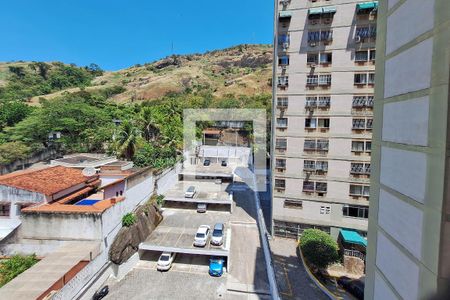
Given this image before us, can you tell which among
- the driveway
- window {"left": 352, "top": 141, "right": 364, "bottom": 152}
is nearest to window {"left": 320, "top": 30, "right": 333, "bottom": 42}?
window {"left": 352, "top": 141, "right": 364, "bottom": 152}

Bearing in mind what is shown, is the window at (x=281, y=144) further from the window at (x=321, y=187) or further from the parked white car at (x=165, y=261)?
the parked white car at (x=165, y=261)

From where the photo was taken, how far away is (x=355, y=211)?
22.1 metres

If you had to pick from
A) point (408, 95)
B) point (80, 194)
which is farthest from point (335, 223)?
point (80, 194)

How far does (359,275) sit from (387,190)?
56.8 feet

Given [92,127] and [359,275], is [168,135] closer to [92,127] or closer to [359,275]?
[92,127]

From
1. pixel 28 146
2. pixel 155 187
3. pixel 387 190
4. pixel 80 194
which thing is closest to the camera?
pixel 387 190

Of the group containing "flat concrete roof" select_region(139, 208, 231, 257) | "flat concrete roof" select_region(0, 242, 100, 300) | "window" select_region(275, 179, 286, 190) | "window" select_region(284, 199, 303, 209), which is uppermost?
"window" select_region(275, 179, 286, 190)

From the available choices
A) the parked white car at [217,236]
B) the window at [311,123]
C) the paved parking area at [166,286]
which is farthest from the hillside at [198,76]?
the paved parking area at [166,286]

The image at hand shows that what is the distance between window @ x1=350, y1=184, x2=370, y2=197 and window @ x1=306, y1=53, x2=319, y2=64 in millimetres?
12303

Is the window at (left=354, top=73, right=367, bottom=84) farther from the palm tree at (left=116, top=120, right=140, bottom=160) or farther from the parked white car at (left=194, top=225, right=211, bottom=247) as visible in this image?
the palm tree at (left=116, top=120, right=140, bottom=160)

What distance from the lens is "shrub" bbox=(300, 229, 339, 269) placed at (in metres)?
18.4

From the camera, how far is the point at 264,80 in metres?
101

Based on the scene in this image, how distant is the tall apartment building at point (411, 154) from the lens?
170 inches

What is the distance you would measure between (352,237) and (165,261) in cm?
1615
